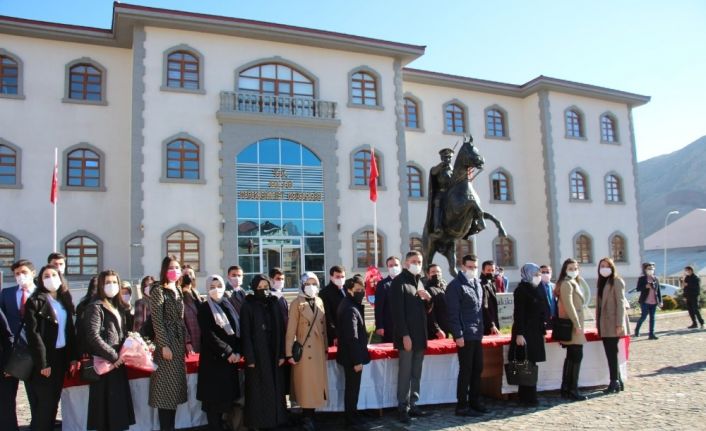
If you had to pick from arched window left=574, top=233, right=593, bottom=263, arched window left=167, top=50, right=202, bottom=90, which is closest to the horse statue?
arched window left=167, top=50, right=202, bottom=90

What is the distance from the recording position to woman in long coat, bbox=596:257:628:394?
8.25m

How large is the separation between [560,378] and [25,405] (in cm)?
787

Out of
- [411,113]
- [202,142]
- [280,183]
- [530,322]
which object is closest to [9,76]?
[202,142]

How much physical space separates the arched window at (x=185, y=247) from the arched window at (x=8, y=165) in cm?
548

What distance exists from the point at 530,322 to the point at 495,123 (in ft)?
72.3

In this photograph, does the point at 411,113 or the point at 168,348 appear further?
the point at 411,113

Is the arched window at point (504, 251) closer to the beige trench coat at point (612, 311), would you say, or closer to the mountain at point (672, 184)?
the beige trench coat at point (612, 311)

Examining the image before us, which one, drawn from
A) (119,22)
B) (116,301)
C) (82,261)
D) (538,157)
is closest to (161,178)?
(82,261)

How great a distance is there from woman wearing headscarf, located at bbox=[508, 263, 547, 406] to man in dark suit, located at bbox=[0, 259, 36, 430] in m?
5.78

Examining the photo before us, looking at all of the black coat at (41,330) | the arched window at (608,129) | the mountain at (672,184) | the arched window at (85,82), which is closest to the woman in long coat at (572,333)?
the black coat at (41,330)

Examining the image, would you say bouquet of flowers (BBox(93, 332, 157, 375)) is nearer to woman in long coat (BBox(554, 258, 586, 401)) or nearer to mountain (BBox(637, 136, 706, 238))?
woman in long coat (BBox(554, 258, 586, 401))

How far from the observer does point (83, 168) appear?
2081 centimetres

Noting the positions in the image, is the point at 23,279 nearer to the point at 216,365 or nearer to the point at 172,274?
the point at 172,274

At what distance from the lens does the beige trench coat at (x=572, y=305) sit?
8.02 metres
